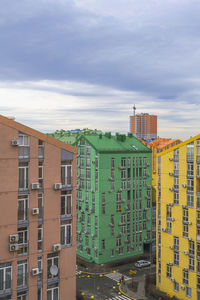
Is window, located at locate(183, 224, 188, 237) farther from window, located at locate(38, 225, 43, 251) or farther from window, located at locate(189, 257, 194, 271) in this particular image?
window, located at locate(38, 225, 43, 251)

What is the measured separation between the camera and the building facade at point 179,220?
123 ft

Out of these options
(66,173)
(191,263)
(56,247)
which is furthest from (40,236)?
(191,263)

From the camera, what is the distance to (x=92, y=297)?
43125mm

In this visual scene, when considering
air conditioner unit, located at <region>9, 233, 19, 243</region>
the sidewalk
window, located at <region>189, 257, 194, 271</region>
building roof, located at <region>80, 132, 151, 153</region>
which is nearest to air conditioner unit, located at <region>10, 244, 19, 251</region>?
air conditioner unit, located at <region>9, 233, 19, 243</region>

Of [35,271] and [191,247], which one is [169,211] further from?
[35,271]

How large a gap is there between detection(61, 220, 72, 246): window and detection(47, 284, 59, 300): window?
3.37 meters

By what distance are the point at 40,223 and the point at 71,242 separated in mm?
3305

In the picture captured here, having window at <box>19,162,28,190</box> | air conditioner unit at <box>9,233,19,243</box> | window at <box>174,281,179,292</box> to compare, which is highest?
window at <box>19,162,28,190</box>

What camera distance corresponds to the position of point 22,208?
23.3 metres

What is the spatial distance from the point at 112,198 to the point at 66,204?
3109 cm

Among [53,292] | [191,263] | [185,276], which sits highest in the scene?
[53,292]

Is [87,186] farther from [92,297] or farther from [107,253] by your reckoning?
[92,297]

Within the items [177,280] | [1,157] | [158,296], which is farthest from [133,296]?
[1,157]

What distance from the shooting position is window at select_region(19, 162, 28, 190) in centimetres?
2314
